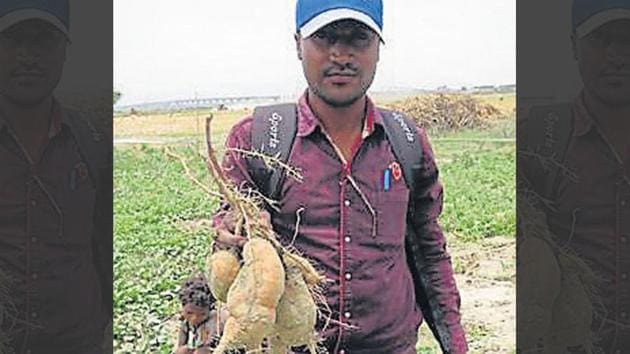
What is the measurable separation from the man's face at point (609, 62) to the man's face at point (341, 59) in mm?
472

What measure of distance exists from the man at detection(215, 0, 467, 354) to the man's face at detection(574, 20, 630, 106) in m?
0.39

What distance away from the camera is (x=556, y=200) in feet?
6.07

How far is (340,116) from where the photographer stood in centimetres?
169

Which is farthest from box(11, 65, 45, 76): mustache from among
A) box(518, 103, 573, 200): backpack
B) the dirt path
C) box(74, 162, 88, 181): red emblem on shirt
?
the dirt path

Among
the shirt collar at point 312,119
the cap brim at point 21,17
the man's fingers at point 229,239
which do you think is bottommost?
the man's fingers at point 229,239

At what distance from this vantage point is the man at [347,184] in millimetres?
1615

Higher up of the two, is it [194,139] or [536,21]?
[536,21]

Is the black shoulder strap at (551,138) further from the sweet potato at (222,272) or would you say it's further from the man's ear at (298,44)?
the sweet potato at (222,272)

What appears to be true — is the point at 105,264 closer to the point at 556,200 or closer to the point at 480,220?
the point at 556,200

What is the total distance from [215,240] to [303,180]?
226 mm

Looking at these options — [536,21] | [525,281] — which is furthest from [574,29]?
[525,281]

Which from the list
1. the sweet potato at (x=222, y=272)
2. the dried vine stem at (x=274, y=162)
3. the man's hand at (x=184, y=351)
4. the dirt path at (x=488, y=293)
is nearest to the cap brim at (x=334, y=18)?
the dried vine stem at (x=274, y=162)

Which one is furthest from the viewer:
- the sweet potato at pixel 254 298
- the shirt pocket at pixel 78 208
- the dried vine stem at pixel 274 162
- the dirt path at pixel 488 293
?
the dirt path at pixel 488 293

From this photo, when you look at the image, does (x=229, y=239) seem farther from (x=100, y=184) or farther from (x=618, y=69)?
(x=618, y=69)
